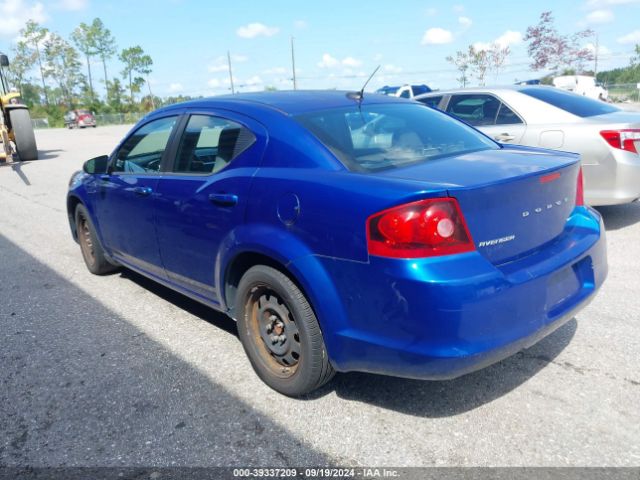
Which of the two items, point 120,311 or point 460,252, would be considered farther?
point 120,311

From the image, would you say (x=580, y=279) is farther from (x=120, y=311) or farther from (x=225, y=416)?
(x=120, y=311)

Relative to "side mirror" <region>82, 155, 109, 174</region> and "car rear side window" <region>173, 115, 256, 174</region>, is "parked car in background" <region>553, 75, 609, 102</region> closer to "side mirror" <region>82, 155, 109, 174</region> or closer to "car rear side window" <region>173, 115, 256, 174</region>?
"side mirror" <region>82, 155, 109, 174</region>

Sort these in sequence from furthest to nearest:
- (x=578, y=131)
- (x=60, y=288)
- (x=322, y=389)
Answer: (x=578, y=131)
(x=60, y=288)
(x=322, y=389)

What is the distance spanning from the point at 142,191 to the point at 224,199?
1063 mm

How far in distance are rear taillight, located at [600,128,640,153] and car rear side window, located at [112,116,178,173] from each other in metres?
4.31

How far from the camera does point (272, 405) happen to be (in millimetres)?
2895

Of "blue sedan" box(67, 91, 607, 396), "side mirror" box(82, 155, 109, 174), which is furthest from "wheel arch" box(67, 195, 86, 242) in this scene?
"blue sedan" box(67, 91, 607, 396)

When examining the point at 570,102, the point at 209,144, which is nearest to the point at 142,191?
the point at 209,144

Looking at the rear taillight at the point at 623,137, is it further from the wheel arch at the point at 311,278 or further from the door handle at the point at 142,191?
the door handle at the point at 142,191

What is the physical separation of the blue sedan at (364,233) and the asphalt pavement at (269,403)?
0.30 m

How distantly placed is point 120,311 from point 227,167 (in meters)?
1.86

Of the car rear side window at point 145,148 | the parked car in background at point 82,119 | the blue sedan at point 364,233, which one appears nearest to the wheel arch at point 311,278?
the blue sedan at point 364,233

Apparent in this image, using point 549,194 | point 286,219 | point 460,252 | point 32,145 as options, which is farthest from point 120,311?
point 32,145

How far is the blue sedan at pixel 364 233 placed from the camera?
2307 mm
